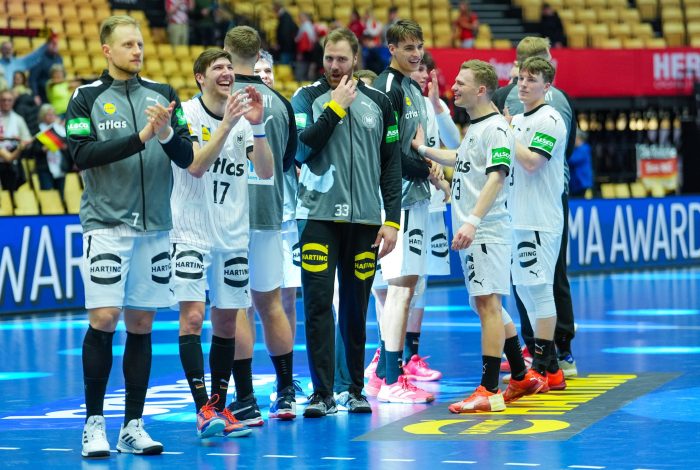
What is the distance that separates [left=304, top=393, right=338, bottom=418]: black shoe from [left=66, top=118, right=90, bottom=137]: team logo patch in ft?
7.01

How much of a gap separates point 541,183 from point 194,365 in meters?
2.76

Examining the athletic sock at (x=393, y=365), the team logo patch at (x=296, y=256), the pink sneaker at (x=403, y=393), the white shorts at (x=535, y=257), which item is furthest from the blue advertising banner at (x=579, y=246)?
the white shorts at (x=535, y=257)

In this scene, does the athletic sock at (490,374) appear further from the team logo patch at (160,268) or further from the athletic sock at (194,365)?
the team logo patch at (160,268)

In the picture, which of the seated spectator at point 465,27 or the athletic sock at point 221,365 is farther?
the seated spectator at point 465,27

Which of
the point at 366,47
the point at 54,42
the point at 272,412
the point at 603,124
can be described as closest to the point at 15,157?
the point at 54,42

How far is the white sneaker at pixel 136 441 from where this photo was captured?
6517mm

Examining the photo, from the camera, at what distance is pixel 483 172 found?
7.80m

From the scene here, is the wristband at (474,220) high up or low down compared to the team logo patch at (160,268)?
up

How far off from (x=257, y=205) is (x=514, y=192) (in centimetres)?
195

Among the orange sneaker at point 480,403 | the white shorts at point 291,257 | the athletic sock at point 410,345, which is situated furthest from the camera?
the athletic sock at point 410,345

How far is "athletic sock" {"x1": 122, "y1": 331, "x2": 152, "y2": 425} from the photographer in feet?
21.7

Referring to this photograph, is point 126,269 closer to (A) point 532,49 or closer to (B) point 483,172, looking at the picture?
(B) point 483,172

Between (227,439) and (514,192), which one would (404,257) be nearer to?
(514,192)

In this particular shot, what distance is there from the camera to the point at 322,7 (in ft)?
77.2
